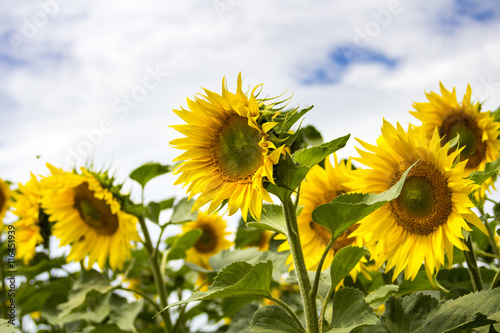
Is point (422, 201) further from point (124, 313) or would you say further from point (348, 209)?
point (124, 313)

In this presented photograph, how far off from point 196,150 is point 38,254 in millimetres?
2156

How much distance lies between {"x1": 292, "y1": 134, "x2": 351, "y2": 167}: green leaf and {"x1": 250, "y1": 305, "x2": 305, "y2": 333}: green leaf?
412mm

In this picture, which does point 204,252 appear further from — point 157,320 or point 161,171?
point 161,171

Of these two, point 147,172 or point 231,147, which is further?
point 147,172

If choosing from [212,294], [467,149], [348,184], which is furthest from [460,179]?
[467,149]

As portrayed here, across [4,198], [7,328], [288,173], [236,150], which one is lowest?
[7,328]

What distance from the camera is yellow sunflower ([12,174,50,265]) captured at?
3141 mm

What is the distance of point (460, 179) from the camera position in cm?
153

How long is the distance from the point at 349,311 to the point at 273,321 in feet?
0.67

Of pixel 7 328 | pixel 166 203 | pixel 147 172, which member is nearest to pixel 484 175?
pixel 7 328

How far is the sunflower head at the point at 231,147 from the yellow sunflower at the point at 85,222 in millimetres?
1101

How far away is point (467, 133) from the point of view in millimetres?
2365

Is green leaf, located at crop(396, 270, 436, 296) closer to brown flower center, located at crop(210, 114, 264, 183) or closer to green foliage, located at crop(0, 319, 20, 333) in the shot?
brown flower center, located at crop(210, 114, 264, 183)

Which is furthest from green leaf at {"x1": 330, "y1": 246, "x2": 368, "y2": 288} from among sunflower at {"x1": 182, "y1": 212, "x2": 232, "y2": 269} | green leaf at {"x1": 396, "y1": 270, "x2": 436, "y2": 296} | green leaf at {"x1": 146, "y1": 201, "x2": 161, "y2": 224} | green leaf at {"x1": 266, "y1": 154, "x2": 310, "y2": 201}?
sunflower at {"x1": 182, "y1": 212, "x2": 232, "y2": 269}
